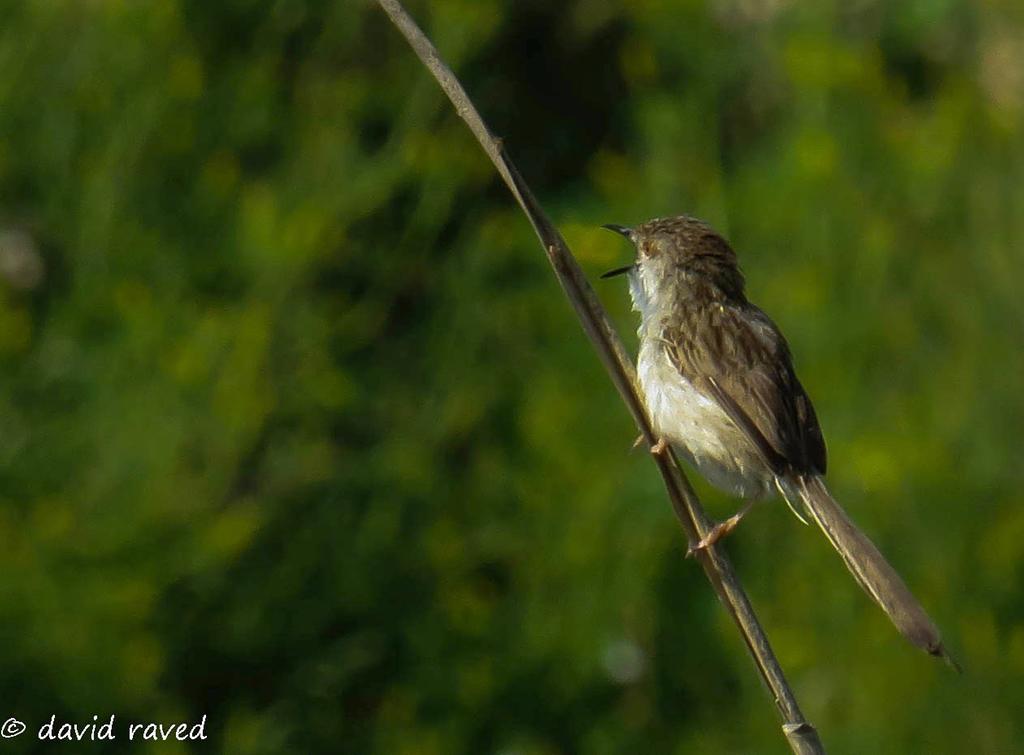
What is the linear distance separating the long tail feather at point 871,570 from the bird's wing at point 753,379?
9 cm

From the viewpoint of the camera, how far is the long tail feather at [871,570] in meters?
3.16

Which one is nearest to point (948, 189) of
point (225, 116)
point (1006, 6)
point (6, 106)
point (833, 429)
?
point (833, 429)

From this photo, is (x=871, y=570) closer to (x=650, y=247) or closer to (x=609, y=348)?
Result: (x=609, y=348)

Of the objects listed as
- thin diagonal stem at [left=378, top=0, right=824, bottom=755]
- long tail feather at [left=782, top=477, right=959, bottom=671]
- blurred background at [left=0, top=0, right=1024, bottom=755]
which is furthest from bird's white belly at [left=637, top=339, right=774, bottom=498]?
blurred background at [left=0, top=0, right=1024, bottom=755]

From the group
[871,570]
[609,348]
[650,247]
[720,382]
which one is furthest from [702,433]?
[609,348]

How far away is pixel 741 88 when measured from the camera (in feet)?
31.4

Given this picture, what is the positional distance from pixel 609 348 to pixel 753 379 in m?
1.21

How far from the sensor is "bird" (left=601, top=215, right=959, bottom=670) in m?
4.35

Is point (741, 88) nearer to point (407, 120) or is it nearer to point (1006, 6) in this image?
point (1006, 6)

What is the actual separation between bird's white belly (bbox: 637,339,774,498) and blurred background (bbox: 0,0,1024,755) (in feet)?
4.39

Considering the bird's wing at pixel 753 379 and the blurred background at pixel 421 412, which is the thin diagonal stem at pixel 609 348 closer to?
the bird's wing at pixel 753 379

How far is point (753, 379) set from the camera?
446 cm

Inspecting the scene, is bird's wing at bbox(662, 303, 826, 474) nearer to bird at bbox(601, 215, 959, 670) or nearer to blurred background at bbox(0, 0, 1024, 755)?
bird at bbox(601, 215, 959, 670)

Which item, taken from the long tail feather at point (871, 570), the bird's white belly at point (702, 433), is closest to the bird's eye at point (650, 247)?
the bird's white belly at point (702, 433)
